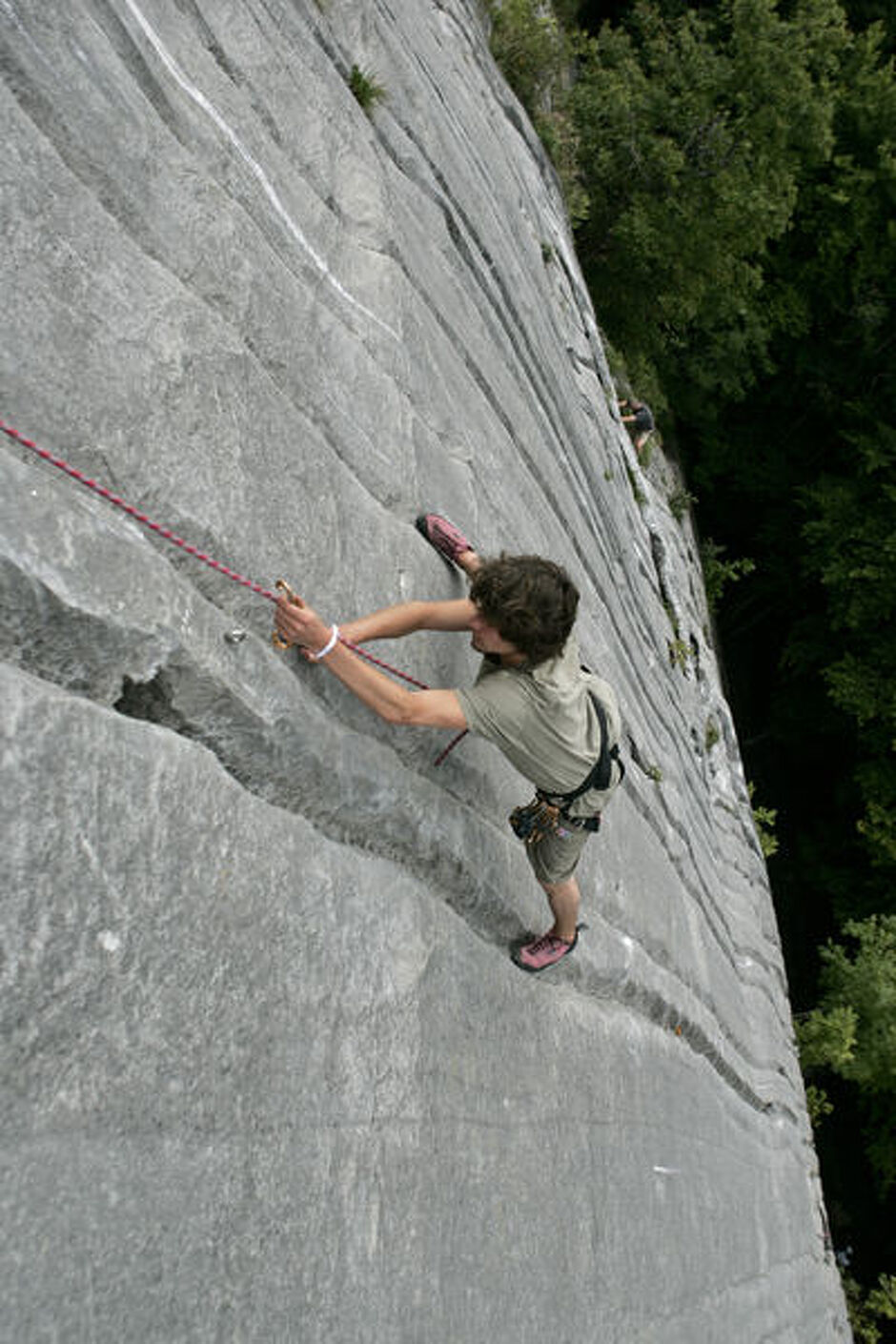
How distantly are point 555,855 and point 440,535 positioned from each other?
1336mm

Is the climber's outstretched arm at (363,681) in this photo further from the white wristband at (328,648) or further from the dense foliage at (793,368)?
the dense foliage at (793,368)

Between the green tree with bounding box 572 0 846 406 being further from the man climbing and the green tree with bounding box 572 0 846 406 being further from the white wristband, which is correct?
the white wristband

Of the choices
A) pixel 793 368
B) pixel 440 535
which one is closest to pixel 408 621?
pixel 440 535

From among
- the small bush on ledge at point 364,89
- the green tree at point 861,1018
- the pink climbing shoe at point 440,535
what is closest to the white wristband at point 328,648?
the pink climbing shoe at point 440,535

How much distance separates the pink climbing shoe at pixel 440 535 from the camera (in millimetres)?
3464

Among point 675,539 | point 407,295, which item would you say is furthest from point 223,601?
point 675,539

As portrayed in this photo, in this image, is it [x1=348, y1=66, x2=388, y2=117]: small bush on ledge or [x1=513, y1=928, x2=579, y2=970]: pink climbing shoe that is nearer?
[x1=513, y1=928, x2=579, y2=970]: pink climbing shoe

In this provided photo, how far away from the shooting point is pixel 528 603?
108 inches

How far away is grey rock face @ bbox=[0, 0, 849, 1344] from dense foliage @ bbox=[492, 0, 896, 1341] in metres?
7.31

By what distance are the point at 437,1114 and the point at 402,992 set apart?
0.41 metres

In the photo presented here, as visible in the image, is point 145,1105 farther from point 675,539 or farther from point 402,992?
point 675,539

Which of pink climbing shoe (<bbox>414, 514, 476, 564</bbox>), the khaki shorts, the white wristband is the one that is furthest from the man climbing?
pink climbing shoe (<bbox>414, 514, 476, 564</bbox>)

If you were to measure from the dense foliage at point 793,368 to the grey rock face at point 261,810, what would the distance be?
731 cm

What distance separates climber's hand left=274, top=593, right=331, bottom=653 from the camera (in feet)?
7.70
